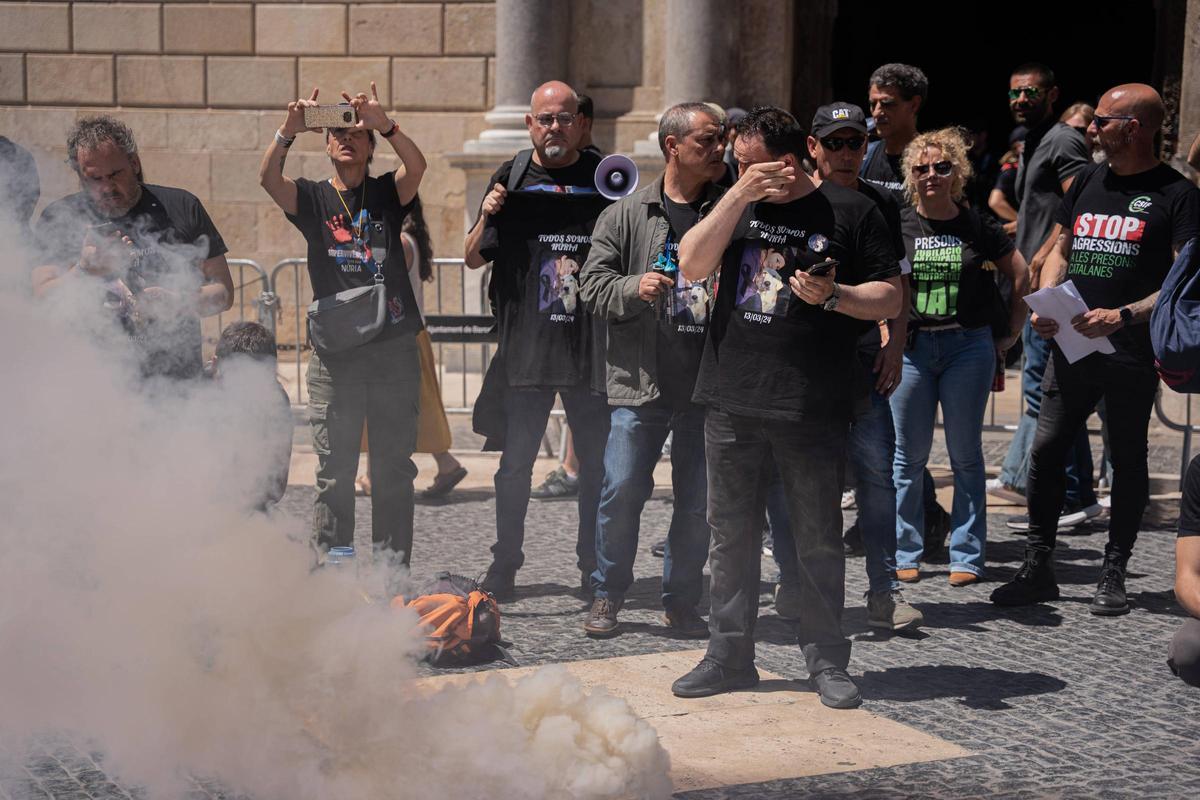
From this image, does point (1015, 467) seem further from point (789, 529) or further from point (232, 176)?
point (232, 176)

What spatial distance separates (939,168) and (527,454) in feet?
7.12

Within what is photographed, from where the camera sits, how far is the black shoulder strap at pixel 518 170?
6617 mm

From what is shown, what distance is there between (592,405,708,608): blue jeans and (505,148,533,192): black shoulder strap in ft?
3.84

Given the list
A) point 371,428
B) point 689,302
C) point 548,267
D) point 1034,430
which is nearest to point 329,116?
point 548,267

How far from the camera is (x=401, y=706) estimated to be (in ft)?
13.0

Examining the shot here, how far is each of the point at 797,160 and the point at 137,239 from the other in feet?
8.16

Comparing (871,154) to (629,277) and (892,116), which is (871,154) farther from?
(629,277)

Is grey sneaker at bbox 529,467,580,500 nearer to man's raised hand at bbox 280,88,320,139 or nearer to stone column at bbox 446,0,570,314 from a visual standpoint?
man's raised hand at bbox 280,88,320,139

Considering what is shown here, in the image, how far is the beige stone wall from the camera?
44.6 feet

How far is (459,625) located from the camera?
18.4 ft

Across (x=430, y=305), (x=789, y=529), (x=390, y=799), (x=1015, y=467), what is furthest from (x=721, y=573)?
(x=430, y=305)

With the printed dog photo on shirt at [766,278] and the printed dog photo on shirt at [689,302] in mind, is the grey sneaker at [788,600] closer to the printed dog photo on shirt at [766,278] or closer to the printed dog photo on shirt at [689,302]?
the printed dog photo on shirt at [689,302]

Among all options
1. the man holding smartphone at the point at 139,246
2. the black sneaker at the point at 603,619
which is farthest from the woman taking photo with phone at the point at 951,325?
the man holding smartphone at the point at 139,246

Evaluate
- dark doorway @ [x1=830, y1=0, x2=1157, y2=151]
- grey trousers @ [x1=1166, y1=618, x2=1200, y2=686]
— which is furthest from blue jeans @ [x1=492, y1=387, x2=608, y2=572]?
dark doorway @ [x1=830, y1=0, x2=1157, y2=151]
